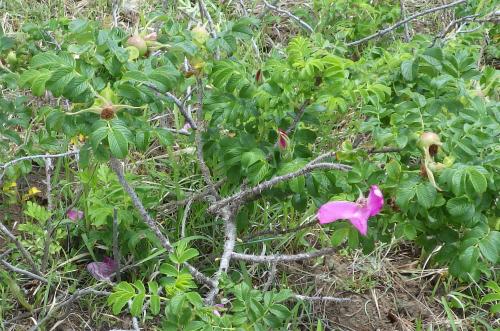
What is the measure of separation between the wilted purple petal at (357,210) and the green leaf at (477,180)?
0.19 m

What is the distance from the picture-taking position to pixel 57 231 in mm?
2240

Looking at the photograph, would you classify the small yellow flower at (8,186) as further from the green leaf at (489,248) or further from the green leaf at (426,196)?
the green leaf at (489,248)

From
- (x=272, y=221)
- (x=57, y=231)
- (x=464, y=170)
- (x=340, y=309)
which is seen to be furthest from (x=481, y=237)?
(x=57, y=231)

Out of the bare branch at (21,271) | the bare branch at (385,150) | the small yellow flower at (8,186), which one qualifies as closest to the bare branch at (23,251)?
the bare branch at (21,271)

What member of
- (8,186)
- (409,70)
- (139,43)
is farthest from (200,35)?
(8,186)

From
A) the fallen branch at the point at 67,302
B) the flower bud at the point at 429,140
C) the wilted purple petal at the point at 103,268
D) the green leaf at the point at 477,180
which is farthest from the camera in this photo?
the wilted purple petal at the point at 103,268

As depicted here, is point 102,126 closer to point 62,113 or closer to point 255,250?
point 62,113

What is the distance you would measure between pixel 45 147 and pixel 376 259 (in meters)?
1.09

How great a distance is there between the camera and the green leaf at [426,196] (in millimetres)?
1577

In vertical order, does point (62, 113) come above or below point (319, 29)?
above

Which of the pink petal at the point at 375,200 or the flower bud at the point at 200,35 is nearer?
the pink petal at the point at 375,200

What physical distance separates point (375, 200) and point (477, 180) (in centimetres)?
22

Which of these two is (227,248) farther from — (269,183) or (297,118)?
(297,118)

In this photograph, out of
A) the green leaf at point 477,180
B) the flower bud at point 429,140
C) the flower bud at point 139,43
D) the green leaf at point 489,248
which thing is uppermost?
the flower bud at point 139,43
